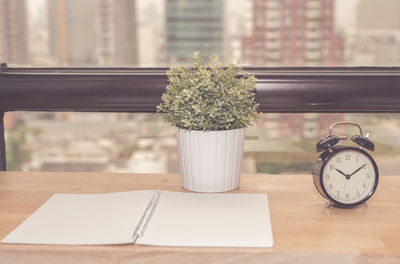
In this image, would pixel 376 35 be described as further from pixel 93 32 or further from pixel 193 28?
pixel 93 32

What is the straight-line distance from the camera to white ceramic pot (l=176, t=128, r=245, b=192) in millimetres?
1207

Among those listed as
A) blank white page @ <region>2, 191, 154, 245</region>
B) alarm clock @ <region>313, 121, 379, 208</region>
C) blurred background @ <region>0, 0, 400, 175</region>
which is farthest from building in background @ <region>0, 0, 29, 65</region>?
alarm clock @ <region>313, 121, 379, 208</region>

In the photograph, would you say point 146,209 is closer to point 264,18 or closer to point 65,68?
point 65,68

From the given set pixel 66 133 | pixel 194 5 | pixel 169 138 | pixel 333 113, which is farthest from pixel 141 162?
pixel 333 113

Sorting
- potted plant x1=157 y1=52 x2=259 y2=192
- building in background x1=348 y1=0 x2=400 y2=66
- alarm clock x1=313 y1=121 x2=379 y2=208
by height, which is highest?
building in background x1=348 y1=0 x2=400 y2=66

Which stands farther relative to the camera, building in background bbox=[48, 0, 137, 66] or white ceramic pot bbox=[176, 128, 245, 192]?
building in background bbox=[48, 0, 137, 66]

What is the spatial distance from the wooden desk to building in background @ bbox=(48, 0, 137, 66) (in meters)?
0.59

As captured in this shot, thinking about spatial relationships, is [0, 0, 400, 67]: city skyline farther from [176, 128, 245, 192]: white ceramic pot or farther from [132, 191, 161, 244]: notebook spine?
[132, 191, 161, 244]: notebook spine

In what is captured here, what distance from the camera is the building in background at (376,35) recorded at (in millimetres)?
1759

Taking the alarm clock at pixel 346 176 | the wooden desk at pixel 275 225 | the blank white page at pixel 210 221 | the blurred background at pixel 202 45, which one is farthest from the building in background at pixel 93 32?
the alarm clock at pixel 346 176

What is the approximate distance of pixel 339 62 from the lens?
1766 millimetres

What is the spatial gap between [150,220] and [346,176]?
457 millimetres

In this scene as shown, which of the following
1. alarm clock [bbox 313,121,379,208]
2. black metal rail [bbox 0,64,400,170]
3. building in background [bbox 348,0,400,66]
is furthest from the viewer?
building in background [bbox 348,0,400,66]

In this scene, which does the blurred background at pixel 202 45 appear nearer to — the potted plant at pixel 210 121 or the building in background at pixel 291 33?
the building in background at pixel 291 33
